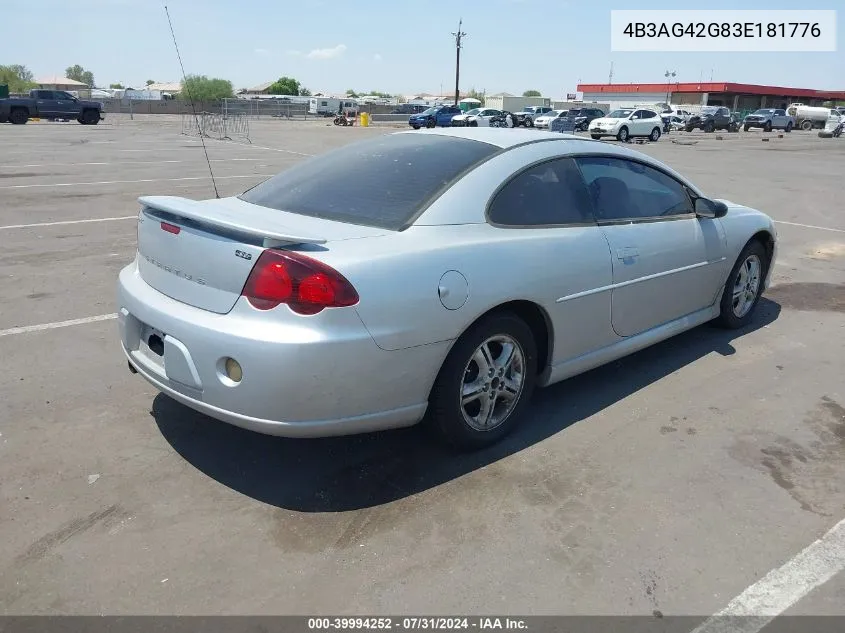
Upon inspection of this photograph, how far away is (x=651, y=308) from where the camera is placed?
4215 mm

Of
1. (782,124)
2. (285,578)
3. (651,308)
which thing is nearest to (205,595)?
(285,578)

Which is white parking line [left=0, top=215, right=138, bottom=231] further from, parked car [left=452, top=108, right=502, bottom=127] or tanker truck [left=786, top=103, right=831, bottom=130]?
tanker truck [left=786, top=103, right=831, bottom=130]

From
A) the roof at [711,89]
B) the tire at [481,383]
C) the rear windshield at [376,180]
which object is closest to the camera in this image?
the tire at [481,383]

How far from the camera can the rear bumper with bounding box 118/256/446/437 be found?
269 centimetres

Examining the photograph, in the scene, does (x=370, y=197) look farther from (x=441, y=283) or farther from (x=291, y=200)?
(x=441, y=283)

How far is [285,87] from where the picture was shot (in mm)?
132000

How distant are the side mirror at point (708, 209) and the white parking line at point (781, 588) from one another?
2395mm

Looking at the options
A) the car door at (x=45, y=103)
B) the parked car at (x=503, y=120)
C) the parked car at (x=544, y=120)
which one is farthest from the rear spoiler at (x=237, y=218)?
the parked car at (x=544, y=120)

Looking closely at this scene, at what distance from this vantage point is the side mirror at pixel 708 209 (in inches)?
183

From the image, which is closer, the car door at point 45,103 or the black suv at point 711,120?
the car door at point 45,103

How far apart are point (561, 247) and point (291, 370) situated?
1.62 m

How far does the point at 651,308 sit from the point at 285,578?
274 cm

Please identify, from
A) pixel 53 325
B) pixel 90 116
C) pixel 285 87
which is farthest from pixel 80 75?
pixel 53 325

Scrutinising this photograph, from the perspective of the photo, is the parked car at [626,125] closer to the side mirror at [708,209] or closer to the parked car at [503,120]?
the parked car at [503,120]
